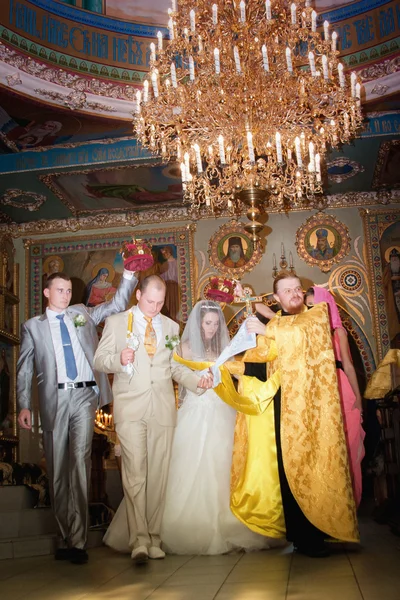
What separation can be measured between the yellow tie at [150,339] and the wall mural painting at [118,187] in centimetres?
586

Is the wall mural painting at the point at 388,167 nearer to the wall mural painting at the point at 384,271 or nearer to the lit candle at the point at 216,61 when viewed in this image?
the wall mural painting at the point at 384,271

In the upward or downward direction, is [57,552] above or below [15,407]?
below

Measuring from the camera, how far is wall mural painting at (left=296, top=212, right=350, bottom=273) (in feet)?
39.4

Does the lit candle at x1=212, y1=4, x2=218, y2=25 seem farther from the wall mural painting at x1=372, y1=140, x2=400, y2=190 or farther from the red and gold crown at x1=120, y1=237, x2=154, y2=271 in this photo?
the wall mural painting at x1=372, y1=140, x2=400, y2=190

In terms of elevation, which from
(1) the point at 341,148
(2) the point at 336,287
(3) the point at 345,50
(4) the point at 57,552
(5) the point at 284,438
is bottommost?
(4) the point at 57,552

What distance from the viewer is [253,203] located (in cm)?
802

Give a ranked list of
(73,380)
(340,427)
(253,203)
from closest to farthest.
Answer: (340,427) → (73,380) → (253,203)

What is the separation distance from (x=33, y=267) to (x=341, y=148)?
243 inches

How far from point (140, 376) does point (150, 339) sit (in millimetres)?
319

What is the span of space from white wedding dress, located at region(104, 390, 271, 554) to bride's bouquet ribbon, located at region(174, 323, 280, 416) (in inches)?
17.6

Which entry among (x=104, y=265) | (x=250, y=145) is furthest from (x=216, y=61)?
(x=104, y=265)

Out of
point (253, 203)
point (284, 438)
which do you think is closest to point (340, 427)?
point (284, 438)

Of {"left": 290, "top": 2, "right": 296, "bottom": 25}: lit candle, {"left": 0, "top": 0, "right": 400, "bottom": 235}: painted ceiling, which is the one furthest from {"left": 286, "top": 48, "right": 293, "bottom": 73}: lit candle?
{"left": 0, "top": 0, "right": 400, "bottom": 235}: painted ceiling

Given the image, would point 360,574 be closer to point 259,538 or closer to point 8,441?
point 259,538
